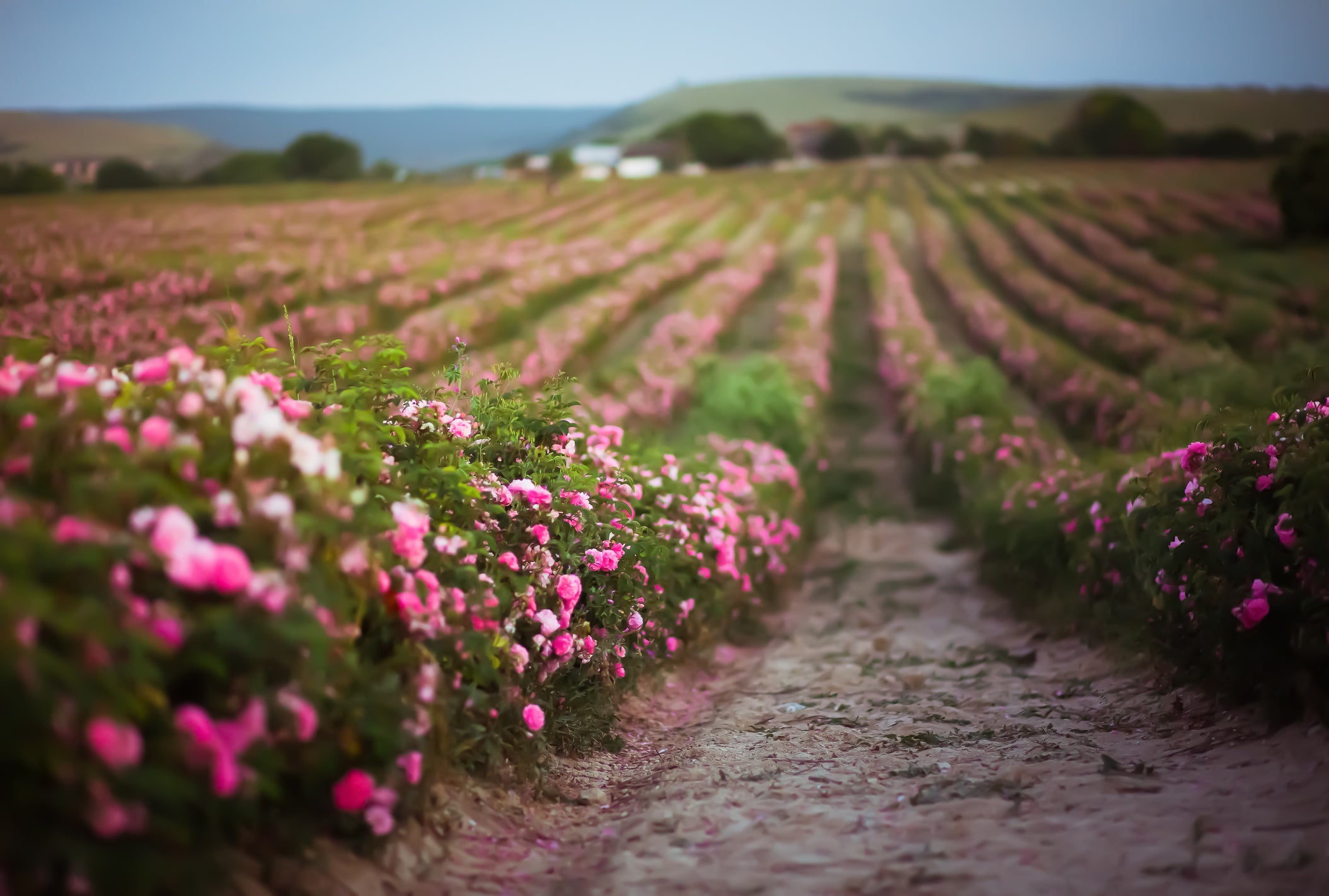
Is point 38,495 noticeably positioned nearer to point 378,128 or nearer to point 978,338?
point 378,128

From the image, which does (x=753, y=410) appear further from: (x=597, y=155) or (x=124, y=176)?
(x=597, y=155)

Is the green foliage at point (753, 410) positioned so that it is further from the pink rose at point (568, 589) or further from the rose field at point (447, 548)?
the pink rose at point (568, 589)

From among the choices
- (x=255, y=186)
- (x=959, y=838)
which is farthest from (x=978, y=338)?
(x=959, y=838)

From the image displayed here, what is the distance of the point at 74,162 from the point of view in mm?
8320

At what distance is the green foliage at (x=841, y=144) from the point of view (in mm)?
66938

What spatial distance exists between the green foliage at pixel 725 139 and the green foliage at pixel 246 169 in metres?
51.9

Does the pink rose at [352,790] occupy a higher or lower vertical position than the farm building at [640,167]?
lower

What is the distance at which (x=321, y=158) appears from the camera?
15.0 m

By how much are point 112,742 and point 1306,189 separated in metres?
25.2

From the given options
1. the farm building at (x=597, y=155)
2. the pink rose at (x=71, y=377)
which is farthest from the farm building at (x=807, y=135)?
the pink rose at (x=71, y=377)

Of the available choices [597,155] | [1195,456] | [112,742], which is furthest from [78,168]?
[597,155]

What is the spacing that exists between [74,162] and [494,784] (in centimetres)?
750

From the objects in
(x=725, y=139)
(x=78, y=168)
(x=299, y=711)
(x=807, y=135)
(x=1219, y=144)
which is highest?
(x=807, y=135)

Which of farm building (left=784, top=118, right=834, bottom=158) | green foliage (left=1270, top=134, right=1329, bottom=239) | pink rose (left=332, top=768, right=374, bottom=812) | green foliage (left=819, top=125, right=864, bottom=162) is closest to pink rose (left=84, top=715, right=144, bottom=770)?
pink rose (left=332, top=768, right=374, bottom=812)
